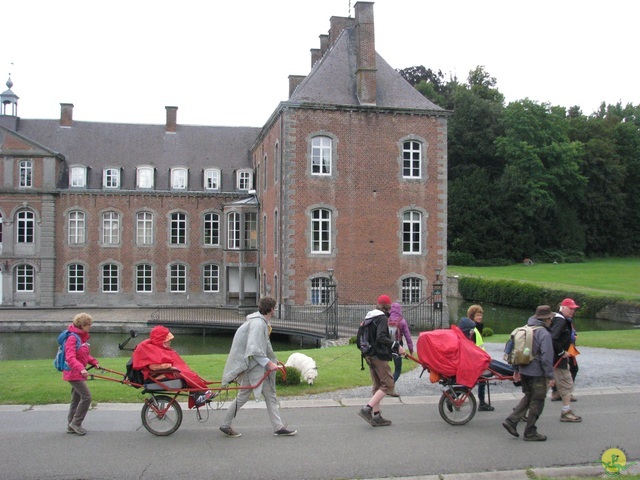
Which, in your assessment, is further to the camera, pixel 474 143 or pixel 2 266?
pixel 474 143

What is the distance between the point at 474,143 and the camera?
64.9m

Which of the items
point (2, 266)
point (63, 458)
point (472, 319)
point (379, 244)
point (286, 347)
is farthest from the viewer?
point (2, 266)

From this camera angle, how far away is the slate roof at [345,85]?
29000 mm

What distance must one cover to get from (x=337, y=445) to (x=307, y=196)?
20853 mm

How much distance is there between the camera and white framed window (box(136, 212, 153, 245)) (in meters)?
39.9

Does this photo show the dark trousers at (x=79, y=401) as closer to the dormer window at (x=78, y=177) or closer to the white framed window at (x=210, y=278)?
the white framed window at (x=210, y=278)

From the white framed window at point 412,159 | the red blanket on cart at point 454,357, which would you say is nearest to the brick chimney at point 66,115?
the white framed window at point 412,159

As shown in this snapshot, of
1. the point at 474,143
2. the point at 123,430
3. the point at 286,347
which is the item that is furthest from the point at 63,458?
the point at 474,143

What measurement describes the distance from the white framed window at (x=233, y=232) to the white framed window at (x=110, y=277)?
6986 mm

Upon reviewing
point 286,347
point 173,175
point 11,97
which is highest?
point 11,97

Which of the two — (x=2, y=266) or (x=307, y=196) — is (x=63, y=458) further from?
(x=2, y=266)

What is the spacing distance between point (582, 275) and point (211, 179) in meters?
28.4

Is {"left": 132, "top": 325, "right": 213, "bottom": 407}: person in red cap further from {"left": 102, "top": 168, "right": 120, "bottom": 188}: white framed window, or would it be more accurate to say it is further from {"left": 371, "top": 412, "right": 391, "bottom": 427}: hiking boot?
{"left": 102, "top": 168, "right": 120, "bottom": 188}: white framed window

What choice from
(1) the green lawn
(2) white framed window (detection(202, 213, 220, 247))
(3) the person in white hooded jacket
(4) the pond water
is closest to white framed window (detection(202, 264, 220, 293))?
(2) white framed window (detection(202, 213, 220, 247))
